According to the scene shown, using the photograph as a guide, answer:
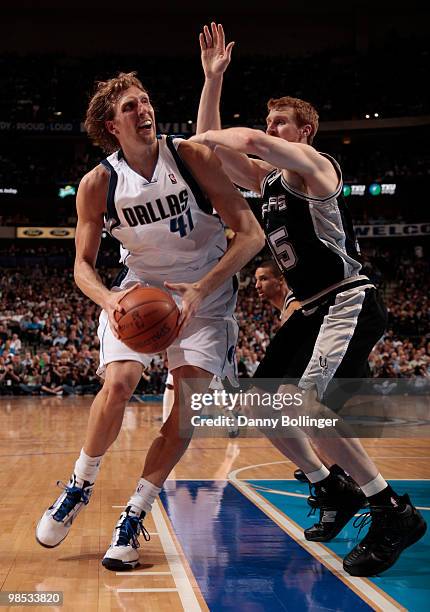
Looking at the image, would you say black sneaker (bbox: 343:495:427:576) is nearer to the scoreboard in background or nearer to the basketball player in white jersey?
the basketball player in white jersey

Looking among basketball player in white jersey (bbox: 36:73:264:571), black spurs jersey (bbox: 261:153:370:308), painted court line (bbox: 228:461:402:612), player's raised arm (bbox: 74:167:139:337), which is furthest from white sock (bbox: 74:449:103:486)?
black spurs jersey (bbox: 261:153:370:308)

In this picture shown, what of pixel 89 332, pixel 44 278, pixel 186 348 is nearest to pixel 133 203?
pixel 186 348

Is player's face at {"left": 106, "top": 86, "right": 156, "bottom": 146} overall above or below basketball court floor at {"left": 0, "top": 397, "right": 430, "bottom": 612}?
above

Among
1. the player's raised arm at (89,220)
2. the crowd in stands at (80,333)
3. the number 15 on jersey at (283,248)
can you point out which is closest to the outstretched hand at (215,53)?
the player's raised arm at (89,220)

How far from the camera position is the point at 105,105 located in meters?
4.28

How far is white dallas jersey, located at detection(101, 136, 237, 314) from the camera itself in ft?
13.8

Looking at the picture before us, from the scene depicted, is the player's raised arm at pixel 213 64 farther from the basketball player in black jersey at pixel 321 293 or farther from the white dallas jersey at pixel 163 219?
the white dallas jersey at pixel 163 219

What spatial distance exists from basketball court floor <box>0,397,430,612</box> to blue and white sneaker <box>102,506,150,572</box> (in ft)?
0.20

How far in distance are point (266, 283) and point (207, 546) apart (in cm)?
297

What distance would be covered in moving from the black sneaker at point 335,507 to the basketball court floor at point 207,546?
0.29ft

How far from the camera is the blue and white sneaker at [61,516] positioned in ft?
13.6

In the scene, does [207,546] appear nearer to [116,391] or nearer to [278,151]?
[116,391]

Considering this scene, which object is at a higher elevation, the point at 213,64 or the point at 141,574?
the point at 213,64

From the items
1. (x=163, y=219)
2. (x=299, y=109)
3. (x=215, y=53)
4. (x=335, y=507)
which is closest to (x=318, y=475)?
(x=335, y=507)
